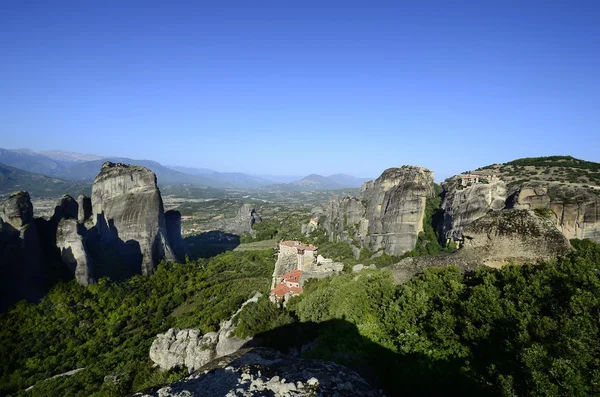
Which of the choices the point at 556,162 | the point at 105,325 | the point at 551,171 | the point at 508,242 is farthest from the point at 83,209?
the point at 556,162

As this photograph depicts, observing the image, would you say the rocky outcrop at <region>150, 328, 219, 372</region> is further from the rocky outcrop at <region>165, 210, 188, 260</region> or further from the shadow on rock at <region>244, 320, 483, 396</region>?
the rocky outcrop at <region>165, 210, 188, 260</region>

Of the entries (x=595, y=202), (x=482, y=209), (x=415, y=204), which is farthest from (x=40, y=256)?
(x=595, y=202)

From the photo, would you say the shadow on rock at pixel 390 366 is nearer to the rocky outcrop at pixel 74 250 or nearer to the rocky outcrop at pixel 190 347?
the rocky outcrop at pixel 190 347

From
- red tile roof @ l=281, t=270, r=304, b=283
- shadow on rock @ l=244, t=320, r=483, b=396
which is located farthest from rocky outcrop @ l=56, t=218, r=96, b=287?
shadow on rock @ l=244, t=320, r=483, b=396

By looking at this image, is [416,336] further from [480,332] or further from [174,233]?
[174,233]

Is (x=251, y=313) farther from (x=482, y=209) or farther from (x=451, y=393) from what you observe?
(x=482, y=209)

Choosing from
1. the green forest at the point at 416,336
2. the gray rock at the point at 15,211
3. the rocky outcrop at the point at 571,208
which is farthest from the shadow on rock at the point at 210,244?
the rocky outcrop at the point at 571,208
